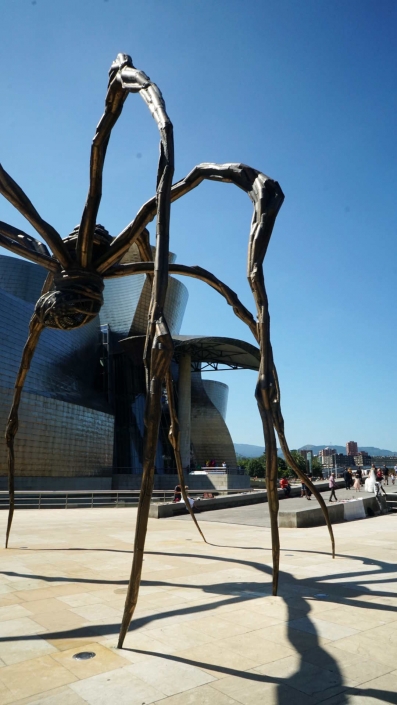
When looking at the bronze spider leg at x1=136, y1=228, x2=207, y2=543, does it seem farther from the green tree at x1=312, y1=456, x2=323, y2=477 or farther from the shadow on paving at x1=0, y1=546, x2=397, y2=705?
the green tree at x1=312, y1=456, x2=323, y2=477

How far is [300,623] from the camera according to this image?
414 cm

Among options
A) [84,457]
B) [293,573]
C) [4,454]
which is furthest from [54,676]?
[84,457]

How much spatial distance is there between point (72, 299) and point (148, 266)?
104 cm

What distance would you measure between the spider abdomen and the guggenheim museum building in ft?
64.4

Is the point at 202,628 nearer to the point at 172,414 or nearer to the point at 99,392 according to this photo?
the point at 172,414

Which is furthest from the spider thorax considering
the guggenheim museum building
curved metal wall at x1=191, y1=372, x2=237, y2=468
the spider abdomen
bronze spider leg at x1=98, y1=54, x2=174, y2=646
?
curved metal wall at x1=191, y1=372, x2=237, y2=468

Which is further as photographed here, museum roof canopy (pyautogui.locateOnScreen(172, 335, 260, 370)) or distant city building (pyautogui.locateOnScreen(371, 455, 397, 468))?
distant city building (pyautogui.locateOnScreen(371, 455, 397, 468))

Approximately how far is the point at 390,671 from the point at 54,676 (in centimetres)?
209

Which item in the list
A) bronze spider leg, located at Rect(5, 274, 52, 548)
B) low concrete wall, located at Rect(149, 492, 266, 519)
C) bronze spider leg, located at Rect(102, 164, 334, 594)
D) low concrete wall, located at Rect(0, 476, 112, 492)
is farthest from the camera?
low concrete wall, located at Rect(0, 476, 112, 492)

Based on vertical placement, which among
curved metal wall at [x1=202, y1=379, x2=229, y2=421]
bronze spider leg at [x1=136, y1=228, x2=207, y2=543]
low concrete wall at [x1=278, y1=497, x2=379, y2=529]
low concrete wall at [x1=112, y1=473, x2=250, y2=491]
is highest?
curved metal wall at [x1=202, y1=379, x2=229, y2=421]

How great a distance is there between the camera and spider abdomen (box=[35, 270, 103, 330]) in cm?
564

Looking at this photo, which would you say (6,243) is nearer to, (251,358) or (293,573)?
(293,573)

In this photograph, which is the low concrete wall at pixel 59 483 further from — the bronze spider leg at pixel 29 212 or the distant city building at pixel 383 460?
the distant city building at pixel 383 460

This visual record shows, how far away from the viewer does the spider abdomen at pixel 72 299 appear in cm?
564
